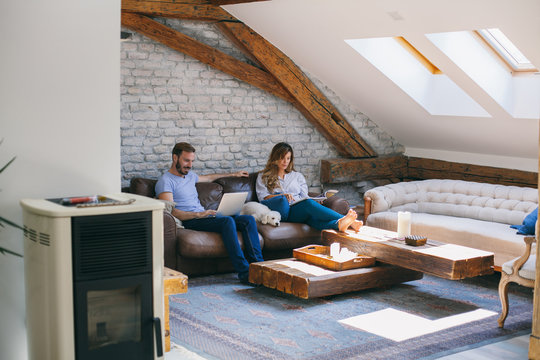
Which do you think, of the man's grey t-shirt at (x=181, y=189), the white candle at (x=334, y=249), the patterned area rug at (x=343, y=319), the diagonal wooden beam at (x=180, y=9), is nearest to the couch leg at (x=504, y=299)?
the patterned area rug at (x=343, y=319)

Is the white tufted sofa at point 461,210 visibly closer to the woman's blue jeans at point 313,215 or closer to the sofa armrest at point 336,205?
the sofa armrest at point 336,205

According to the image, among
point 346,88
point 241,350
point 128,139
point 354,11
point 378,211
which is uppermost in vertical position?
point 354,11

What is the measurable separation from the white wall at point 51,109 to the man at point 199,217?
7.51 feet

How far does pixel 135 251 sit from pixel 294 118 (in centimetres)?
458

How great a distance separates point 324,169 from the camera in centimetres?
751

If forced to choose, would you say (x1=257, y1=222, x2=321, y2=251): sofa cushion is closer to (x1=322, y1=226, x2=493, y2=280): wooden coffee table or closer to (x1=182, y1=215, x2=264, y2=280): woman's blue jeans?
(x1=182, y1=215, x2=264, y2=280): woman's blue jeans

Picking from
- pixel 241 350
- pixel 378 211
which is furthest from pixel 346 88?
pixel 241 350

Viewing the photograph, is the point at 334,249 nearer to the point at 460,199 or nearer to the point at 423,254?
the point at 423,254

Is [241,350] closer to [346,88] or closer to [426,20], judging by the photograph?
[426,20]

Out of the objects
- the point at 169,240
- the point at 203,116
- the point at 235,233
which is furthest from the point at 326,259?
the point at 203,116

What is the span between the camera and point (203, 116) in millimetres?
6762

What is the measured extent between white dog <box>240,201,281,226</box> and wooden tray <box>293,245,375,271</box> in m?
0.55

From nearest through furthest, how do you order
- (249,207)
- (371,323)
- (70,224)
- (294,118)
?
(70,224) → (371,323) → (249,207) → (294,118)

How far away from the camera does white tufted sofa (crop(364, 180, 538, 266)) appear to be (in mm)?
5742
